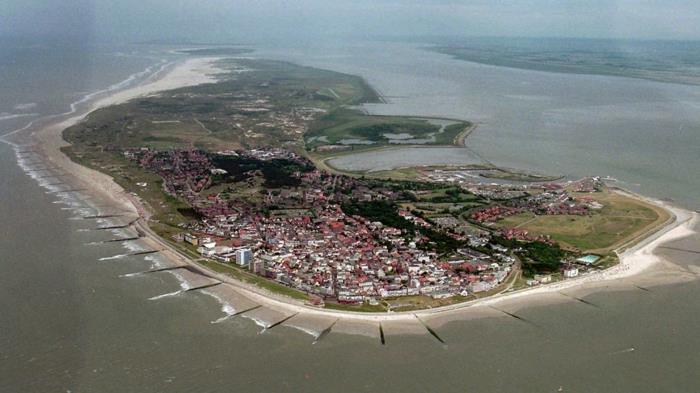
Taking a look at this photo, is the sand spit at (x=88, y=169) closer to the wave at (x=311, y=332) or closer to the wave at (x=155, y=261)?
the wave at (x=155, y=261)

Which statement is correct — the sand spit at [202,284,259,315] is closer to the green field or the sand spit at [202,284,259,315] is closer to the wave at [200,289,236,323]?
the wave at [200,289,236,323]

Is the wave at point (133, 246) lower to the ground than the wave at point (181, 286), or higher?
lower

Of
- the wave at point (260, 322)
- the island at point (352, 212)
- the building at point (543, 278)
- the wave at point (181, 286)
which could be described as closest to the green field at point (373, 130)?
the island at point (352, 212)

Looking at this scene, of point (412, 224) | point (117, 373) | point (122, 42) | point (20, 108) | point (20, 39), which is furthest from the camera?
point (122, 42)

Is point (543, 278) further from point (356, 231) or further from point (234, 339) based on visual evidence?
point (234, 339)

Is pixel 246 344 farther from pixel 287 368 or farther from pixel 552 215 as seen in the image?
pixel 552 215

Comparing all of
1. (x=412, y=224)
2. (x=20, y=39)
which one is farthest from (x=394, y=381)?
(x=20, y=39)
